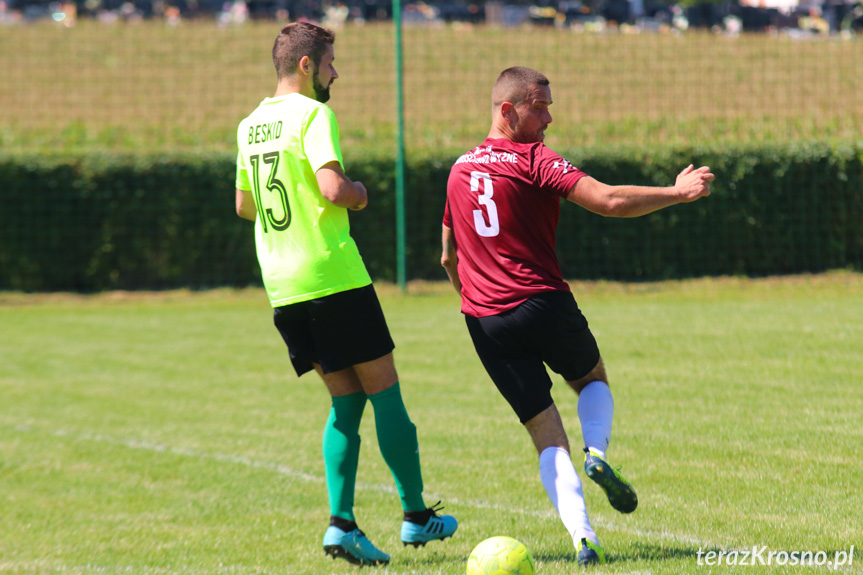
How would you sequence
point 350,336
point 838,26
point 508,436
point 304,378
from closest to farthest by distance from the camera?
point 350,336, point 508,436, point 304,378, point 838,26

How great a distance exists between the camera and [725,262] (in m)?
15.0

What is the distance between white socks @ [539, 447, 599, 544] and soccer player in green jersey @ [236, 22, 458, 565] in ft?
2.36

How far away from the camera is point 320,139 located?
13.1 feet

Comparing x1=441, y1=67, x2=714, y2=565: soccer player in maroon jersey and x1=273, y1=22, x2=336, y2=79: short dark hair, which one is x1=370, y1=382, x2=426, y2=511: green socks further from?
x1=273, y1=22, x2=336, y2=79: short dark hair

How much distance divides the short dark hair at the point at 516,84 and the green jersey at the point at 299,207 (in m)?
0.74

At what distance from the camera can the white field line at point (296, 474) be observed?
4352 millimetres

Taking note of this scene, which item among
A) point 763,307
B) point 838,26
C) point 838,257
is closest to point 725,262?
point 838,257

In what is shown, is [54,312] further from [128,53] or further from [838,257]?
[128,53]

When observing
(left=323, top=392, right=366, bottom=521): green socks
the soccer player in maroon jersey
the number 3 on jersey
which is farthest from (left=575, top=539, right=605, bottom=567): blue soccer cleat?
the number 3 on jersey

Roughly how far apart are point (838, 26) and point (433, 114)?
40.7 feet

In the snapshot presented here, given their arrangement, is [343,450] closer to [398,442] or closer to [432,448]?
[398,442]

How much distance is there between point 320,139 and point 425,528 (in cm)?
183

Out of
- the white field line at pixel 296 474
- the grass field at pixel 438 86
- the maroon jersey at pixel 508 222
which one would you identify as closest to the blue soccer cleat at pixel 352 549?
the white field line at pixel 296 474

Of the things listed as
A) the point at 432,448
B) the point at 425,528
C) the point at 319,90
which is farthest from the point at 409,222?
the point at 425,528
